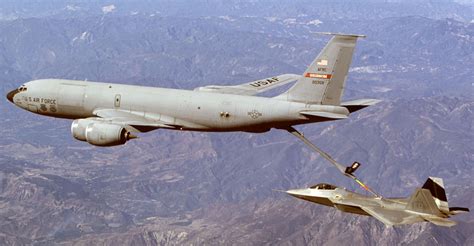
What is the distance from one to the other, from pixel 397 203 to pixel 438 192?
532 centimetres

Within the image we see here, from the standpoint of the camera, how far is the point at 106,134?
192 ft

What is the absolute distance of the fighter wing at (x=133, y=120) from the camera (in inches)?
2408

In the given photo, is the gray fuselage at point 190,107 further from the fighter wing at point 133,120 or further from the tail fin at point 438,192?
the tail fin at point 438,192

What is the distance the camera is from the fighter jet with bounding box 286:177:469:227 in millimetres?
68812

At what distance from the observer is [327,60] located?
193 ft

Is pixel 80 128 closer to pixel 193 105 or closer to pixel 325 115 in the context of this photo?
pixel 193 105

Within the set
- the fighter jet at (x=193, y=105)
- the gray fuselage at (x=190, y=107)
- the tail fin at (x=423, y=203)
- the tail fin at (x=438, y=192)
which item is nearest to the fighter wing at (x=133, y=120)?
the fighter jet at (x=193, y=105)

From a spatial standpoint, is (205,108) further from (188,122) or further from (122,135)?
(122,135)

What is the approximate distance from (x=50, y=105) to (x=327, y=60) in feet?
97.1

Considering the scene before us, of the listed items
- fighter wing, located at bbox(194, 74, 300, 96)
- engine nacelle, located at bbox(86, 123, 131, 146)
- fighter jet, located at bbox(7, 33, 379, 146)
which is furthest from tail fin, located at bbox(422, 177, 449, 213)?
engine nacelle, located at bbox(86, 123, 131, 146)

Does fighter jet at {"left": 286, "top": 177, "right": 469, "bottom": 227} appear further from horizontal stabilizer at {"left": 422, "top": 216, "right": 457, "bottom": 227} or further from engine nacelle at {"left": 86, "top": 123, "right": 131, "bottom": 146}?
engine nacelle at {"left": 86, "top": 123, "right": 131, "bottom": 146}

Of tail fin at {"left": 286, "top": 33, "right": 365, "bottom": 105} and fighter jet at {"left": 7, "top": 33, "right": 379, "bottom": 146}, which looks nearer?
tail fin at {"left": 286, "top": 33, "right": 365, "bottom": 105}

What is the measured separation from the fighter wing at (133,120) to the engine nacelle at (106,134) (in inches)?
60.2

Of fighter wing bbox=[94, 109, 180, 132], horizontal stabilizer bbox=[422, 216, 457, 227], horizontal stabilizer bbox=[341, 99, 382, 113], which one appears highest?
horizontal stabilizer bbox=[341, 99, 382, 113]
